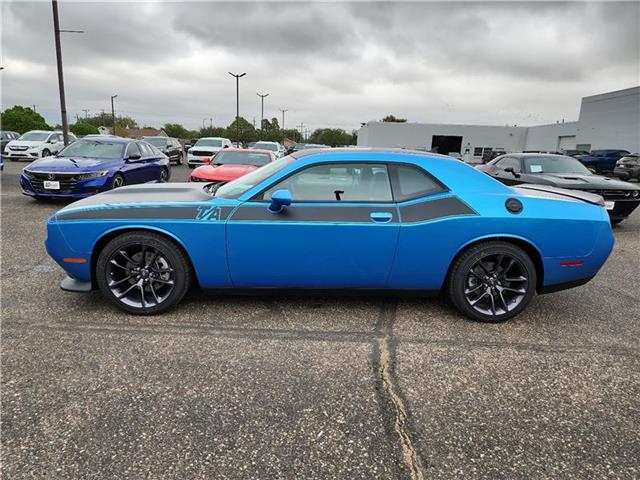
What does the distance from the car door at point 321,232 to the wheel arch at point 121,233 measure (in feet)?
1.22

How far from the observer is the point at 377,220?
10.9 feet

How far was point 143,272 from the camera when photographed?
11.1 feet

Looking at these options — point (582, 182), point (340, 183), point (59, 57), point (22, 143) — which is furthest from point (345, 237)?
point (22, 143)

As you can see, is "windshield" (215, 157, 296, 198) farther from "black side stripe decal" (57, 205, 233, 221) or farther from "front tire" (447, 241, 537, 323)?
"front tire" (447, 241, 537, 323)

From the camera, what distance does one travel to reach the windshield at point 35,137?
20069 mm

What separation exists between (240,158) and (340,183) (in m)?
7.16

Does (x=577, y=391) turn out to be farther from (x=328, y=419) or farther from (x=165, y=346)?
(x=165, y=346)

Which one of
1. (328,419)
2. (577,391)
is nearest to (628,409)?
(577,391)

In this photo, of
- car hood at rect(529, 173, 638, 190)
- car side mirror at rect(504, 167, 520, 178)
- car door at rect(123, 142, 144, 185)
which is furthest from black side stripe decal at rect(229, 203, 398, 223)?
car door at rect(123, 142, 144, 185)

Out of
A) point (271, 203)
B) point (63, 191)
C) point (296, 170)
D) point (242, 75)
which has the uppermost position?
point (242, 75)

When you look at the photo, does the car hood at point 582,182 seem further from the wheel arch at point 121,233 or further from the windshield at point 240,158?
the wheel arch at point 121,233

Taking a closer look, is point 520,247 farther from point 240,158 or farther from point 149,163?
point 149,163

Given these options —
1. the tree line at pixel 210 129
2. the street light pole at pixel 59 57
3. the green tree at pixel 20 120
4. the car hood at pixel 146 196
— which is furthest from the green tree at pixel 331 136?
the car hood at pixel 146 196

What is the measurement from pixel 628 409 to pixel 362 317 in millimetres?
1834
